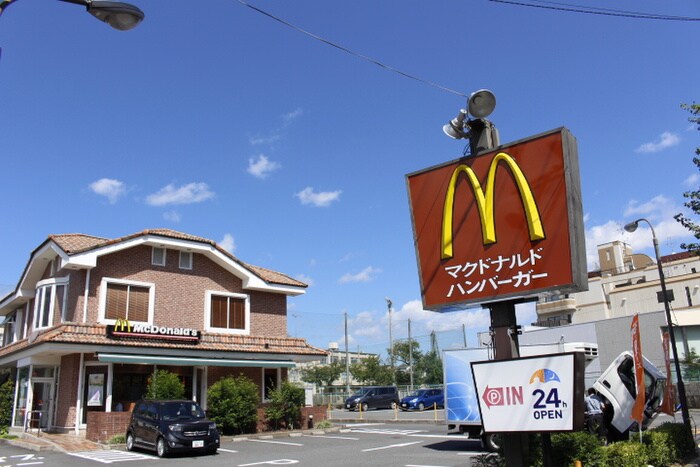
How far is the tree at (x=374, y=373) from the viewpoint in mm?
72500

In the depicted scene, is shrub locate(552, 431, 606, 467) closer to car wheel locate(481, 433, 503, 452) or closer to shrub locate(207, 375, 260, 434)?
car wheel locate(481, 433, 503, 452)

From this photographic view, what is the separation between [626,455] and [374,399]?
3380 centimetres

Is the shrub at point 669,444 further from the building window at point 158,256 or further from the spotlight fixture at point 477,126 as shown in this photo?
the building window at point 158,256

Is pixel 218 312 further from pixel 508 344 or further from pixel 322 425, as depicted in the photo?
pixel 508 344

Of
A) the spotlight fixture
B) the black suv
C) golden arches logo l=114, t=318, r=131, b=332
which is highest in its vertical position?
the spotlight fixture

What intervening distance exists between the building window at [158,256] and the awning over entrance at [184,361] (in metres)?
4.71

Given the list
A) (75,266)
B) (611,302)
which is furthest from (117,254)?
(611,302)

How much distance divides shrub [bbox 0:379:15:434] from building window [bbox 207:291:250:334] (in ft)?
31.8

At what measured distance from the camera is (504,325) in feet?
24.7

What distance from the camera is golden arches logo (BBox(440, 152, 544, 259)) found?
23.8 ft

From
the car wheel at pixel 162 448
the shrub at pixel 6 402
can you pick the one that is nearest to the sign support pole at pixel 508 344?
the car wheel at pixel 162 448

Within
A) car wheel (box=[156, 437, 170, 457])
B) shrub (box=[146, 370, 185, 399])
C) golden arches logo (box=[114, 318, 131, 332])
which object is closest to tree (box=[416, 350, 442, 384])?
shrub (box=[146, 370, 185, 399])

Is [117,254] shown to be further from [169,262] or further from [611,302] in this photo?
[611,302]

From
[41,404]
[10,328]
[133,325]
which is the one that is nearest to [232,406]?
[133,325]
